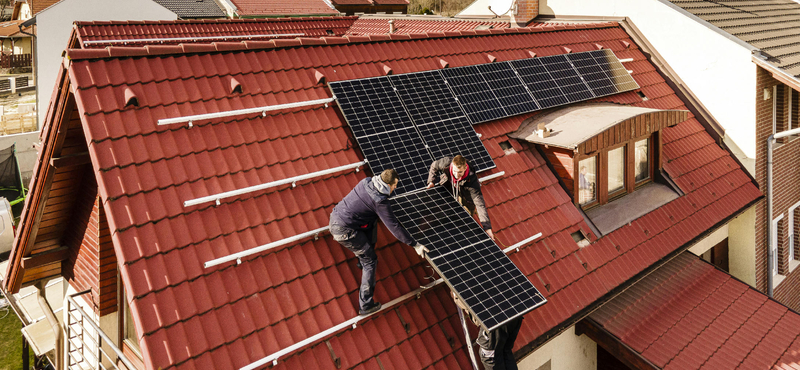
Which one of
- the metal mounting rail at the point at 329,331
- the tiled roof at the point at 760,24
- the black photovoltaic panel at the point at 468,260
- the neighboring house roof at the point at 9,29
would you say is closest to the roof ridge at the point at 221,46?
the black photovoltaic panel at the point at 468,260

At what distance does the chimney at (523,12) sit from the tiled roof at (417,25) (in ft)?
1.10

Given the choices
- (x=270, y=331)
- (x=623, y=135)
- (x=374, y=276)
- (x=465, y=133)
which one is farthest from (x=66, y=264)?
(x=623, y=135)

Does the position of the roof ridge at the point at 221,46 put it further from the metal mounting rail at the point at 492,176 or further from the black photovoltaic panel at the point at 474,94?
the metal mounting rail at the point at 492,176

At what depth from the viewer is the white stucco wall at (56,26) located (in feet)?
83.5

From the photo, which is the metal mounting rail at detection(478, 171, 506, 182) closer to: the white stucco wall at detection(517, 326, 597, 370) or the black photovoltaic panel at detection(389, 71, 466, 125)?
the black photovoltaic panel at detection(389, 71, 466, 125)

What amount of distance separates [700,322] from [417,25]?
49.3 feet

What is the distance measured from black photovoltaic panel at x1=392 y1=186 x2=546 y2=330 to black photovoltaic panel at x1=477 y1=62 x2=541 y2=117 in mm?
3306

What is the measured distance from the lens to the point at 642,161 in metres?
9.63

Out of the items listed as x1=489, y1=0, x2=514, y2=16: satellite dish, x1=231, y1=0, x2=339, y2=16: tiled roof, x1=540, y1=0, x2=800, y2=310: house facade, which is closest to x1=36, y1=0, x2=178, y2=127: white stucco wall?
x1=231, y1=0, x2=339, y2=16: tiled roof

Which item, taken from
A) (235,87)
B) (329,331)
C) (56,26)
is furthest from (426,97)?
(56,26)

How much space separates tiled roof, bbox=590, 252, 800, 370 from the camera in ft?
23.8

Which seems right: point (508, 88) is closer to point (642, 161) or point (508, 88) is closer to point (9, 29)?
point (642, 161)

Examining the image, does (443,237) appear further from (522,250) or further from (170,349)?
(170,349)

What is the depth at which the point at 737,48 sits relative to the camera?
11320 millimetres
